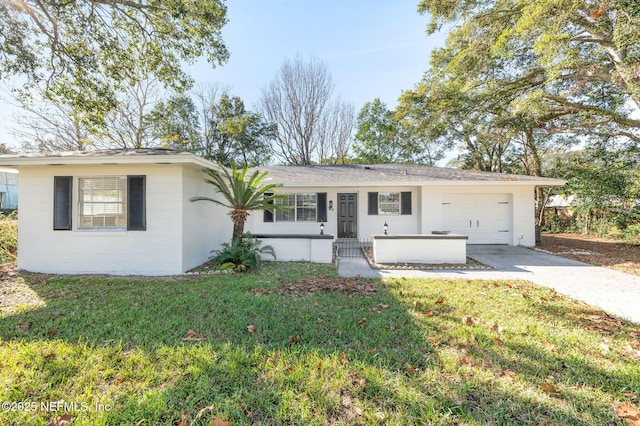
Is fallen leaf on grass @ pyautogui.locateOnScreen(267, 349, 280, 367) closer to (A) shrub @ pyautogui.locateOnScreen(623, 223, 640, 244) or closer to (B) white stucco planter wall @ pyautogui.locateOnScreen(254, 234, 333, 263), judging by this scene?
(B) white stucco planter wall @ pyautogui.locateOnScreen(254, 234, 333, 263)

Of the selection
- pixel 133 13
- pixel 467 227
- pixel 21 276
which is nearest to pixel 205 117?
pixel 133 13

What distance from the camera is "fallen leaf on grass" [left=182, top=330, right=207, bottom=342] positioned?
3.24 m

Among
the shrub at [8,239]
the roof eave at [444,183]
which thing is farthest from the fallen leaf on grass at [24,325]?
the roof eave at [444,183]

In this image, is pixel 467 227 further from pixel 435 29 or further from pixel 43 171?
pixel 43 171

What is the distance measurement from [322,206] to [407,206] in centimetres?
379

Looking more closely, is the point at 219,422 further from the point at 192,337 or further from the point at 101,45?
the point at 101,45

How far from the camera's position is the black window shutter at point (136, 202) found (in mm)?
6836

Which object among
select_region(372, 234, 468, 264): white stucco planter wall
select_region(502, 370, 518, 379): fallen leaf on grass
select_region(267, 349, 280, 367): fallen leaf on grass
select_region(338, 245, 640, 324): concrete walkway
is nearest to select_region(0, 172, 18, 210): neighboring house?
select_region(372, 234, 468, 264): white stucco planter wall

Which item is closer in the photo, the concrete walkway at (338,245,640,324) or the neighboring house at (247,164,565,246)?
the concrete walkway at (338,245,640,324)

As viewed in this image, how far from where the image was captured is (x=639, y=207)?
11961mm

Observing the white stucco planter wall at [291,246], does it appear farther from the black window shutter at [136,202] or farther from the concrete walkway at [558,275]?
the black window shutter at [136,202]

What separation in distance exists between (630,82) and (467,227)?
6563mm

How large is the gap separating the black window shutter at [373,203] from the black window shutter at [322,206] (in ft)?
6.62

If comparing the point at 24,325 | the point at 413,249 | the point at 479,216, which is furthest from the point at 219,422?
the point at 479,216
